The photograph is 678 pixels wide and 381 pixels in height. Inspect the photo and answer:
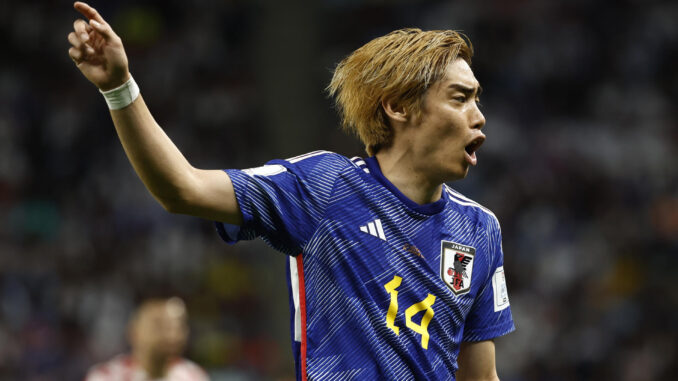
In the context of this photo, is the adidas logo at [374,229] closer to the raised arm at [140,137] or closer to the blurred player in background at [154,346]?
the raised arm at [140,137]

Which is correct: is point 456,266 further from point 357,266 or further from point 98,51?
point 98,51

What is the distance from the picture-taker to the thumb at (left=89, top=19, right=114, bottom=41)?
2.16 meters

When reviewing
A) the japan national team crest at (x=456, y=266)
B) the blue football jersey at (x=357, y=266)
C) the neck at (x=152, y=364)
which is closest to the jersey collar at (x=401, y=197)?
the blue football jersey at (x=357, y=266)

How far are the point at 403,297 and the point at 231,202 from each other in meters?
0.63

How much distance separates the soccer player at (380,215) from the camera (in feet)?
8.04

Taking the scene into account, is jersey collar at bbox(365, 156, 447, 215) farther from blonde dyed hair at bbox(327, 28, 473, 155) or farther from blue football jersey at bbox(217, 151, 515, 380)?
blonde dyed hair at bbox(327, 28, 473, 155)

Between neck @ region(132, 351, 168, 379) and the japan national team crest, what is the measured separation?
144 inches

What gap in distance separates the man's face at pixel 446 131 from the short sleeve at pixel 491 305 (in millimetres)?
343

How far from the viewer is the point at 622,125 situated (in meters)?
11.4

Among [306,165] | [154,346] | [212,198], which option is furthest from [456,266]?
[154,346]

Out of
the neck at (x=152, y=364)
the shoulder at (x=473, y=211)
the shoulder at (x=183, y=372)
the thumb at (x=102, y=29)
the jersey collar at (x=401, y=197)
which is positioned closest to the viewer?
the thumb at (x=102, y=29)

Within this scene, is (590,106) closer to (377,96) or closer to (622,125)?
(622,125)

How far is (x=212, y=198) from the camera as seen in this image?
2.38m

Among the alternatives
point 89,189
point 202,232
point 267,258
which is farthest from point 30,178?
point 267,258
